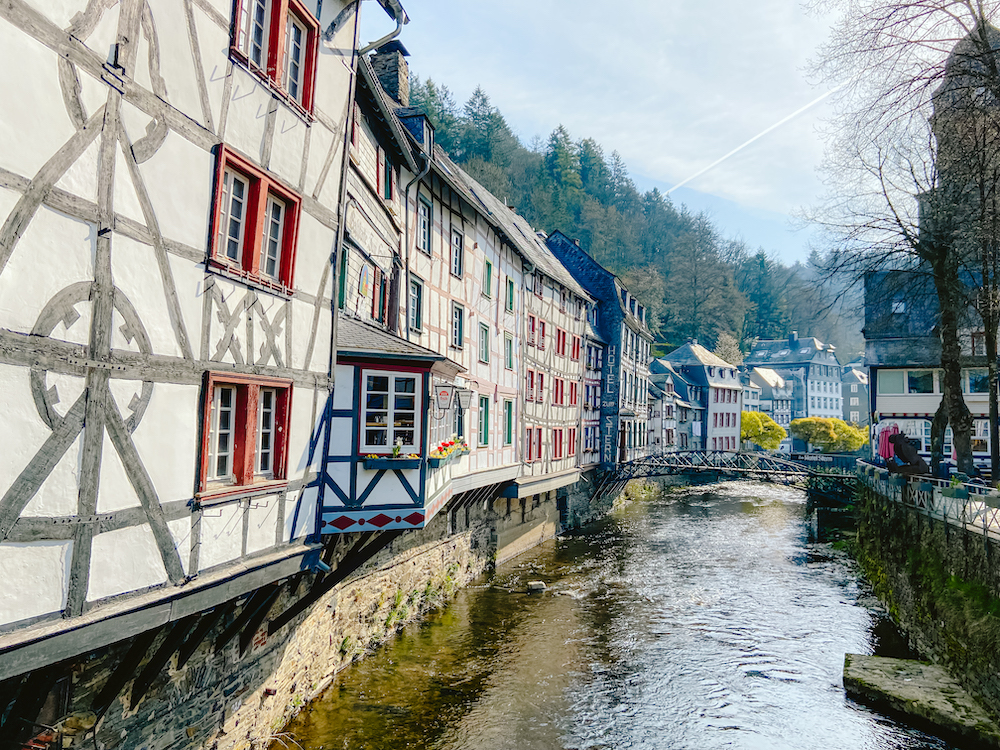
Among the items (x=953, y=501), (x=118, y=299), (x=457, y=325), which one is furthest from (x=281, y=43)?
(x=953, y=501)

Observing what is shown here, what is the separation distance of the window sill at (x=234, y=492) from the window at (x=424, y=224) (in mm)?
8613

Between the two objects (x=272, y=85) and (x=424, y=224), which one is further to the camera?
(x=424, y=224)

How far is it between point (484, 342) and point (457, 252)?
10.0 ft

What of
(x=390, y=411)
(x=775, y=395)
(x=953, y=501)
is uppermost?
(x=775, y=395)

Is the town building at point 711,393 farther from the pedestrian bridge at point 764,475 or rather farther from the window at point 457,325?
the window at point 457,325

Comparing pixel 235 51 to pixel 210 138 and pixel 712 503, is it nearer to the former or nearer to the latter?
pixel 210 138

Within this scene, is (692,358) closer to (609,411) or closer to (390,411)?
(609,411)

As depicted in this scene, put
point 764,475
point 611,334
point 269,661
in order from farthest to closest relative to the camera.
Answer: point 611,334 < point 764,475 < point 269,661

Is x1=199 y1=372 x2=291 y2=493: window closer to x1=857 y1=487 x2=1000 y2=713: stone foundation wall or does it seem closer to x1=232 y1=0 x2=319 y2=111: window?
x1=232 y1=0 x2=319 y2=111: window

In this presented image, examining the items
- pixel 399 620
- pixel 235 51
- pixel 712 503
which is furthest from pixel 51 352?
pixel 712 503

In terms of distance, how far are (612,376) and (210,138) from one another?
1163 inches

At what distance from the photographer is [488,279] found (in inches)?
778

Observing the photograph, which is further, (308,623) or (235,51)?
(308,623)

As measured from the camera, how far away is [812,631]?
52.5 ft
